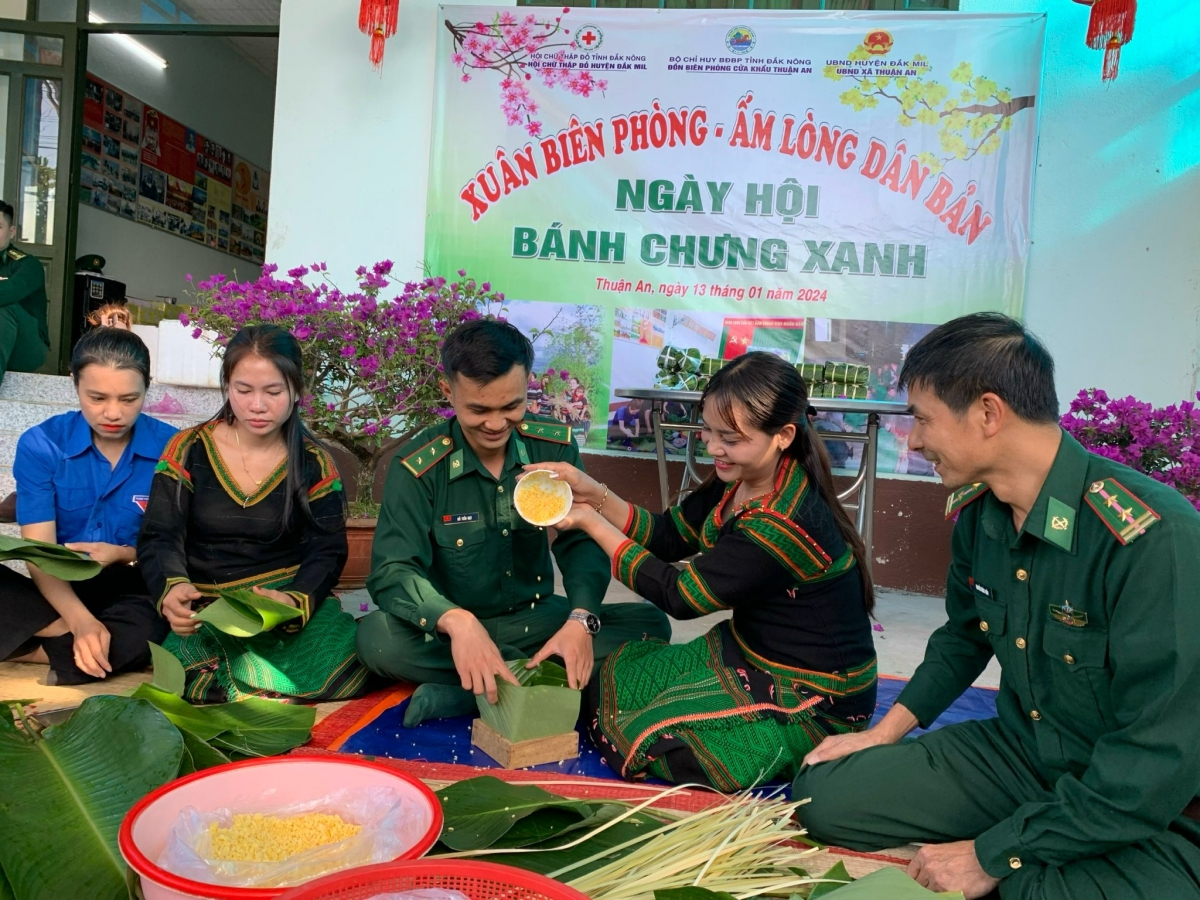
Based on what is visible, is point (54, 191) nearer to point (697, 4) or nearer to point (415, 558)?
point (697, 4)

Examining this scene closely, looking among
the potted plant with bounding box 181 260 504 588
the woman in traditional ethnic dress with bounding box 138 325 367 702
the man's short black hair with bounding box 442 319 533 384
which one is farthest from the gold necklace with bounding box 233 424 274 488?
the potted plant with bounding box 181 260 504 588

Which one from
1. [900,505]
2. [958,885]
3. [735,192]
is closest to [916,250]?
[735,192]

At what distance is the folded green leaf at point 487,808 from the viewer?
1.31 meters

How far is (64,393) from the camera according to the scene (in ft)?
16.0

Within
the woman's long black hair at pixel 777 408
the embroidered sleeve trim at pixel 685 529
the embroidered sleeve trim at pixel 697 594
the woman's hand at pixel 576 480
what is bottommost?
the embroidered sleeve trim at pixel 697 594

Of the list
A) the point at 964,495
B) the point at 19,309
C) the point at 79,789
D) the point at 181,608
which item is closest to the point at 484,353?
the point at 181,608

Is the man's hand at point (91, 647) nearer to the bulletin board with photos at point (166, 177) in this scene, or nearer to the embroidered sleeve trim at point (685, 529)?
the embroidered sleeve trim at point (685, 529)

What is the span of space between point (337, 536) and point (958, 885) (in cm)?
188

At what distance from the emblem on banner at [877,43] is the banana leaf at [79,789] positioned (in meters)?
4.22

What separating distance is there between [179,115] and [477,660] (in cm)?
882

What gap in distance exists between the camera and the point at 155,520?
2547mm

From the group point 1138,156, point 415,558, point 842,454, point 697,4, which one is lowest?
point 415,558

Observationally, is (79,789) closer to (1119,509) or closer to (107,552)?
(107,552)

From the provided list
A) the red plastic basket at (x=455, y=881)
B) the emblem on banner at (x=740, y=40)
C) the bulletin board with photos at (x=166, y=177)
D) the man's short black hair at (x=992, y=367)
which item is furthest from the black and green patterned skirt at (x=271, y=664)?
the bulletin board with photos at (x=166, y=177)
